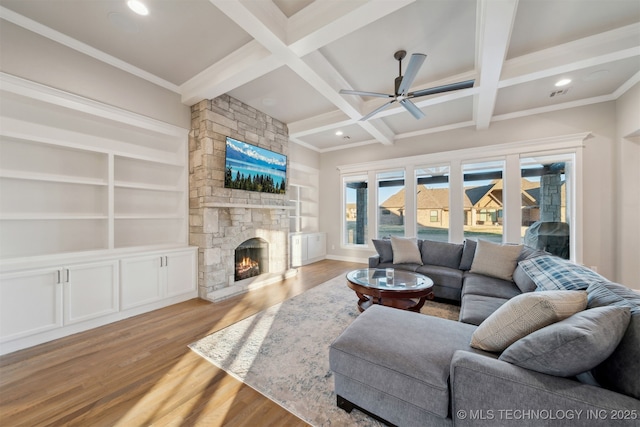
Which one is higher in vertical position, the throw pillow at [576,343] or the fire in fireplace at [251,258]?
the throw pillow at [576,343]

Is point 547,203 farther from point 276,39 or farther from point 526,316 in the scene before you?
point 276,39

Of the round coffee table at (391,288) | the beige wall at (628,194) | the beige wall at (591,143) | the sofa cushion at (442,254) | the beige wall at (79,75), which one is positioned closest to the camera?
the beige wall at (79,75)

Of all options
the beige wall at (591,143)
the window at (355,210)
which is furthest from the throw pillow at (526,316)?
the window at (355,210)

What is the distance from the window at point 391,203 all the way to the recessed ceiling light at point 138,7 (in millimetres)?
5064

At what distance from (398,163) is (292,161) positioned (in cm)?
257

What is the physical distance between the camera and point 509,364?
1.13m

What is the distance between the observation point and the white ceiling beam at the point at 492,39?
201 cm

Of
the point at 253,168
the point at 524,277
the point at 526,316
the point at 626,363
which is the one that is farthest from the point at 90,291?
the point at 524,277

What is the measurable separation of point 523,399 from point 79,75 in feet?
15.3

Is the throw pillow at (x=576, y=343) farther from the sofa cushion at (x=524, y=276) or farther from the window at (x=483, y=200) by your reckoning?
the window at (x=483, y=200)

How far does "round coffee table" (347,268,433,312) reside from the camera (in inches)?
103

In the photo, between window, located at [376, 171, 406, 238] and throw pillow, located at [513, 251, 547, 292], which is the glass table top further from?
window, located at [376, 171, 406, 238]

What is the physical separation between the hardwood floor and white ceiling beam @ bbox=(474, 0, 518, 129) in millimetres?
3430

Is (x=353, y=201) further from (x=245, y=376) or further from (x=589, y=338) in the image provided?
(x=589, y=338)
